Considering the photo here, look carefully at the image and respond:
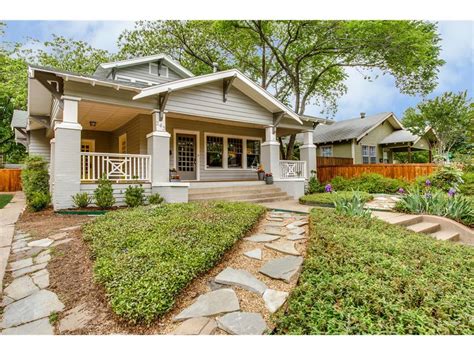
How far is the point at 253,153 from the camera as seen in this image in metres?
12.4

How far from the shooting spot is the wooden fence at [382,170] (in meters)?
11.5

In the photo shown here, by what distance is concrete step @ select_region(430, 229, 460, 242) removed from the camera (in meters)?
4.81

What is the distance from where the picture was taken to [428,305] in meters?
2.02

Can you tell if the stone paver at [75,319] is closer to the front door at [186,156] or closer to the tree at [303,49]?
the front door at [186,156]

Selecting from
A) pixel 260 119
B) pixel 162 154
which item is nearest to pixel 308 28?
pixel 260 119

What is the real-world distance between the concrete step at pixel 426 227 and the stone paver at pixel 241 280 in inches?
147

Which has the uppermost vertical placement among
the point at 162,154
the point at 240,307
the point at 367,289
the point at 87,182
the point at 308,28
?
the point at 308,28

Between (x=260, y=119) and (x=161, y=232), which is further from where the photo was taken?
(x=260, y=119)

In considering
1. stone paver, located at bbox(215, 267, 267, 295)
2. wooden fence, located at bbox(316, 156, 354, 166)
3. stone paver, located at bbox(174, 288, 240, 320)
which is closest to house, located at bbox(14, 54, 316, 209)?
wooden fence, located at bbox(316, 156, 354, 166)

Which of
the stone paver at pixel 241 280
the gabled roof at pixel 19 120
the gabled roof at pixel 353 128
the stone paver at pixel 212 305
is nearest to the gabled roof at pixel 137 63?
the gabled roof at pixel 19 120

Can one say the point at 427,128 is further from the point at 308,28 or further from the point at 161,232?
the point at 161,232
